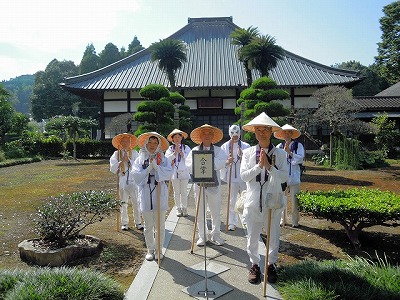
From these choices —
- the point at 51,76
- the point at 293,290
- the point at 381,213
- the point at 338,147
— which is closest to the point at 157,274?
the point at 293,290

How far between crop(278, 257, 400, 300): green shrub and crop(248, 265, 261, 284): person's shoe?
27cm

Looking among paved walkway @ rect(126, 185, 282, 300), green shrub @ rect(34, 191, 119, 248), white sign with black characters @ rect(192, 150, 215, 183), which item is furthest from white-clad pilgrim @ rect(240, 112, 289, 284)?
green shrub @ rect(34, 191, 119, 248)

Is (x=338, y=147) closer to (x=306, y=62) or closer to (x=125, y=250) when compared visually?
(x=306, y=62)

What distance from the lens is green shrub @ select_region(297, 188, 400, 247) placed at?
531cm

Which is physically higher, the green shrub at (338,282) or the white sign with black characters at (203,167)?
the white sign with black characters at (203,167)

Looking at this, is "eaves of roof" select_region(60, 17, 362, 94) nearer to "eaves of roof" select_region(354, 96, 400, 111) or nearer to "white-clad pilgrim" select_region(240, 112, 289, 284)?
"eaves of roof" select_region(354, 96, 400, 111)

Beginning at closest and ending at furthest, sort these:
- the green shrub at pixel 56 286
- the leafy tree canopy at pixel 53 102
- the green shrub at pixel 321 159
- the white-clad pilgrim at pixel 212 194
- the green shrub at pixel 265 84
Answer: the green shrub at pixel 56 286
the white-clad pilgrim at pixel 212 194
the green shrub at pixel 265 84
the green shrub at pixel 321 159
the leafy tree canopy at pixel 53 102

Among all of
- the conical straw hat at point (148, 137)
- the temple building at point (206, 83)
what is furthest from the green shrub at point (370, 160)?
the conical straw hat at point (148, 137)

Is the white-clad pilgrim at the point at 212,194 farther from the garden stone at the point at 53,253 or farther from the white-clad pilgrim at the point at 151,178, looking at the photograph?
the garden stone at the point at 53,253

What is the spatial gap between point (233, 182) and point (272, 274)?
253 centimetres

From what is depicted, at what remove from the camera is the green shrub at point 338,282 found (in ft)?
12.0

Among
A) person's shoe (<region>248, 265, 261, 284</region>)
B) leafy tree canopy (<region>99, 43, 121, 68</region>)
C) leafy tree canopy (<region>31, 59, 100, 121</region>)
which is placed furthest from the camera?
leafy tree canopy (<region>99, 43, 121, 68</region>)

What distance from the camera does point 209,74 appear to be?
76.3 ft

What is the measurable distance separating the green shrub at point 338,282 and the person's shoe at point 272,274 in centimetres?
8
